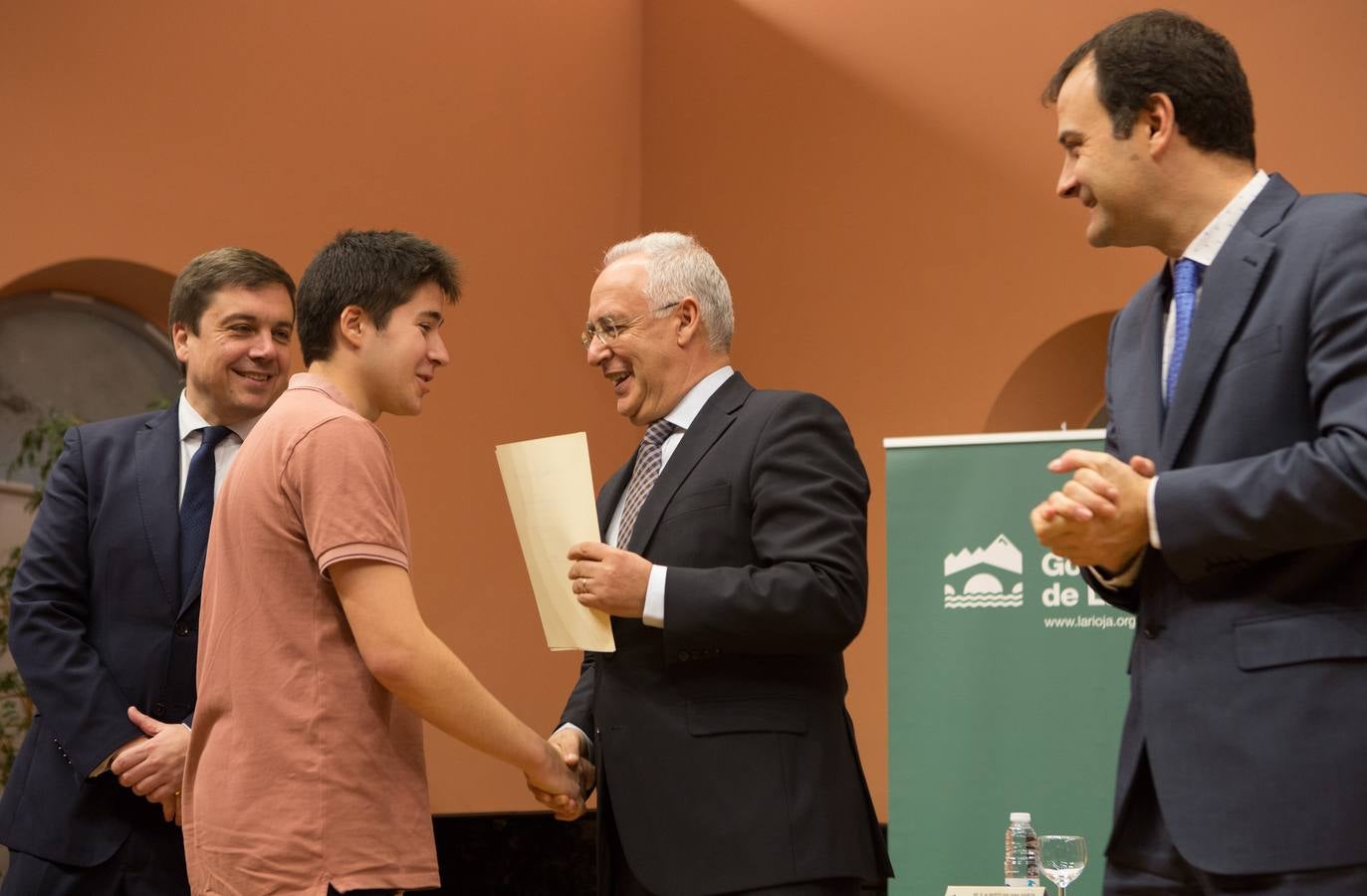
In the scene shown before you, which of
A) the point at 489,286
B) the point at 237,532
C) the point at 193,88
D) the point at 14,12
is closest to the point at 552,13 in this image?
the point at 489,286

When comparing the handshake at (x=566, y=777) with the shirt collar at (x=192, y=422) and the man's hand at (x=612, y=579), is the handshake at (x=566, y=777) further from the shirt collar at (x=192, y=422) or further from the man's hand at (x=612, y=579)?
the shirt collar at (x=192, y=422)

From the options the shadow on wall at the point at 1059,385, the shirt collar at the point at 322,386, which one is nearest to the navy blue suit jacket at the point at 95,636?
the shirt collar at the point at 322,386

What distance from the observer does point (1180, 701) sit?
1766 millimetres

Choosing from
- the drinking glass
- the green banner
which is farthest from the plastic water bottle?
the drinking glass

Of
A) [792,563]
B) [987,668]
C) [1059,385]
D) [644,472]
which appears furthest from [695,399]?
[1059,385]

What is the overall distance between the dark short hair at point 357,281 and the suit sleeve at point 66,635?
831 mm

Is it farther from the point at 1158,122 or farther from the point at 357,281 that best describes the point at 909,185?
the point at 1158,122

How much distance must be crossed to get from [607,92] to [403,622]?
4973 mm

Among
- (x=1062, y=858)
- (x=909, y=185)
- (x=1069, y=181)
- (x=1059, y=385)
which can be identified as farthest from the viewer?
(x=909, y=185)

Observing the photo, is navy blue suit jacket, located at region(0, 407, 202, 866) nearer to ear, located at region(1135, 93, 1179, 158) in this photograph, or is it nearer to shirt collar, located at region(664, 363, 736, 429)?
shirt collar, located at region(664, 363, 736, 429)

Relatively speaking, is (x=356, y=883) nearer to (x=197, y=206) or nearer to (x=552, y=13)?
(x=197, y=206)

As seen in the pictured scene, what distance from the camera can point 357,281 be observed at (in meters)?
2.56

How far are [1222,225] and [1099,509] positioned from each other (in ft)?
1.49

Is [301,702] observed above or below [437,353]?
below
